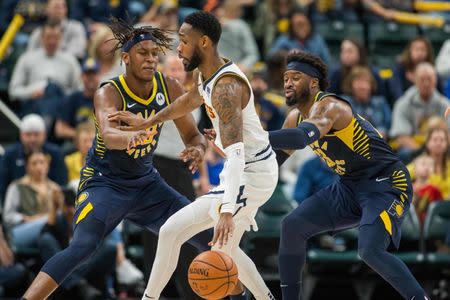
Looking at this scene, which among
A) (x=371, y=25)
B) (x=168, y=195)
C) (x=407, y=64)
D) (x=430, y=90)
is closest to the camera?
(x=168, y=195)

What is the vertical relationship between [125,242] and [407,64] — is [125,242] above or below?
below

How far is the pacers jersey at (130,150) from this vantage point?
7938 millimetres

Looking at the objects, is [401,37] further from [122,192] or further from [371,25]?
[122,192]

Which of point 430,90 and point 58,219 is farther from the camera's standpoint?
point 430,90

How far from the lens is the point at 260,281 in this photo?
784cm

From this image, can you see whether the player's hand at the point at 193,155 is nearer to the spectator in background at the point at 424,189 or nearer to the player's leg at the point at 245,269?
the player's leg at the point at 245,269

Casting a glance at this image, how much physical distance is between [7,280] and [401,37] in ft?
23.0

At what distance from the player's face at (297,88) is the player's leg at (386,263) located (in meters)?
1.10

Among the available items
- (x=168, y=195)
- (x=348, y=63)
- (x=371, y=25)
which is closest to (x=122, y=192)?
(x=168, y=195)

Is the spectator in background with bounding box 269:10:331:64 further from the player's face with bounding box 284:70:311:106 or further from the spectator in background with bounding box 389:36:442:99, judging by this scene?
the player's face with bounding box 284:70:311:106

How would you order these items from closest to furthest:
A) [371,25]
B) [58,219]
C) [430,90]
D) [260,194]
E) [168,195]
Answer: [260,194] < [168,195] < [58,219] < [430,90] < [371,25]

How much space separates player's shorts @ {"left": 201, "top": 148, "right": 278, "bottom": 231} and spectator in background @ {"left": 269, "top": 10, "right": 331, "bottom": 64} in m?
5.78

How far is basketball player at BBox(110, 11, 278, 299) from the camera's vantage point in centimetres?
725

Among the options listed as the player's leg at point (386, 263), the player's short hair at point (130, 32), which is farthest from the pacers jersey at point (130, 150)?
the player's leg at point (386, 263)
